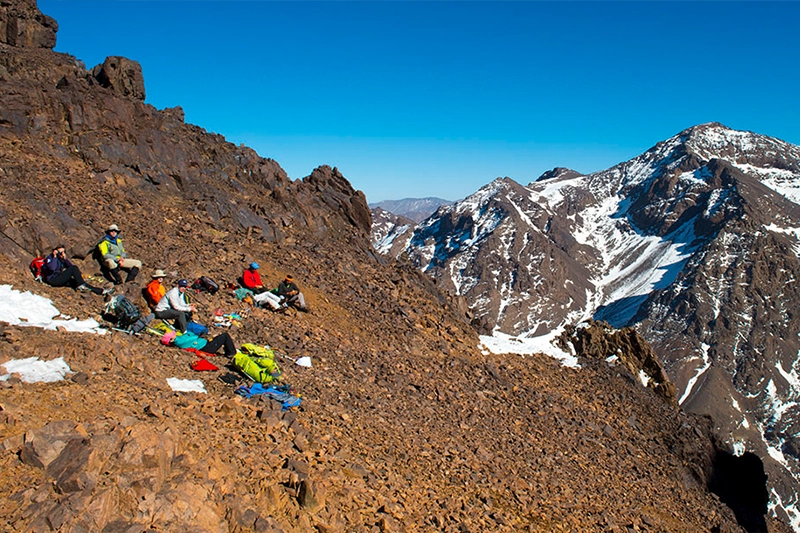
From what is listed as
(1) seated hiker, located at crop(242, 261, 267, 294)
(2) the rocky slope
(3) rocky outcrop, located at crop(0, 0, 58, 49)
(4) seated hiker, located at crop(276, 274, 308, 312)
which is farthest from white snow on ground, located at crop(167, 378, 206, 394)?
(3) rocky outcrop, located at crop(0, 0, 58, 49)

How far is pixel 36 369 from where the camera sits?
10711mm

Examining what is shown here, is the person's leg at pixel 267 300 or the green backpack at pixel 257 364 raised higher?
the person's leg at pixel 267 300

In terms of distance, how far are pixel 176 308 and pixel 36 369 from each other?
6.11 metres

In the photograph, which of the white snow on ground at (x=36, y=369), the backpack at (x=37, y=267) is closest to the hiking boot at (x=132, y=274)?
the backpack at (x=37, y=267)

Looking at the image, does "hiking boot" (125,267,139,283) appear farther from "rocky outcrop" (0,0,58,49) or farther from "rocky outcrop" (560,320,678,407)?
"rocky outcrop" (0,0,58,49)

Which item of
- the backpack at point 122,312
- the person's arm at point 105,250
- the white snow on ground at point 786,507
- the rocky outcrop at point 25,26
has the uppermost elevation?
the rocky outcrop at point 25,26

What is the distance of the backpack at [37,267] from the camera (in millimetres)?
16375

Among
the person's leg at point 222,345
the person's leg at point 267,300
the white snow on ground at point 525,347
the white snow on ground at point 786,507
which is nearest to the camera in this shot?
the person's leg at point 222,345

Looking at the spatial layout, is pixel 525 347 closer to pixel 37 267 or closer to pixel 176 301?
pixel 176 301

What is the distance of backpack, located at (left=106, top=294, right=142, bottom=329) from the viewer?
15078 millimetres

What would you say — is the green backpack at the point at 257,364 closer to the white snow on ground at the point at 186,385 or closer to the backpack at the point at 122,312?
the white snow on ground at the point at 186,385

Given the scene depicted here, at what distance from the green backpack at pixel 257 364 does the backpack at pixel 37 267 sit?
7.05 m

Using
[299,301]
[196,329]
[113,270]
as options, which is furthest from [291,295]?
[113,270]

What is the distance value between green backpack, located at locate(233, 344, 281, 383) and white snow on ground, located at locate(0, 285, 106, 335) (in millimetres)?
3661
